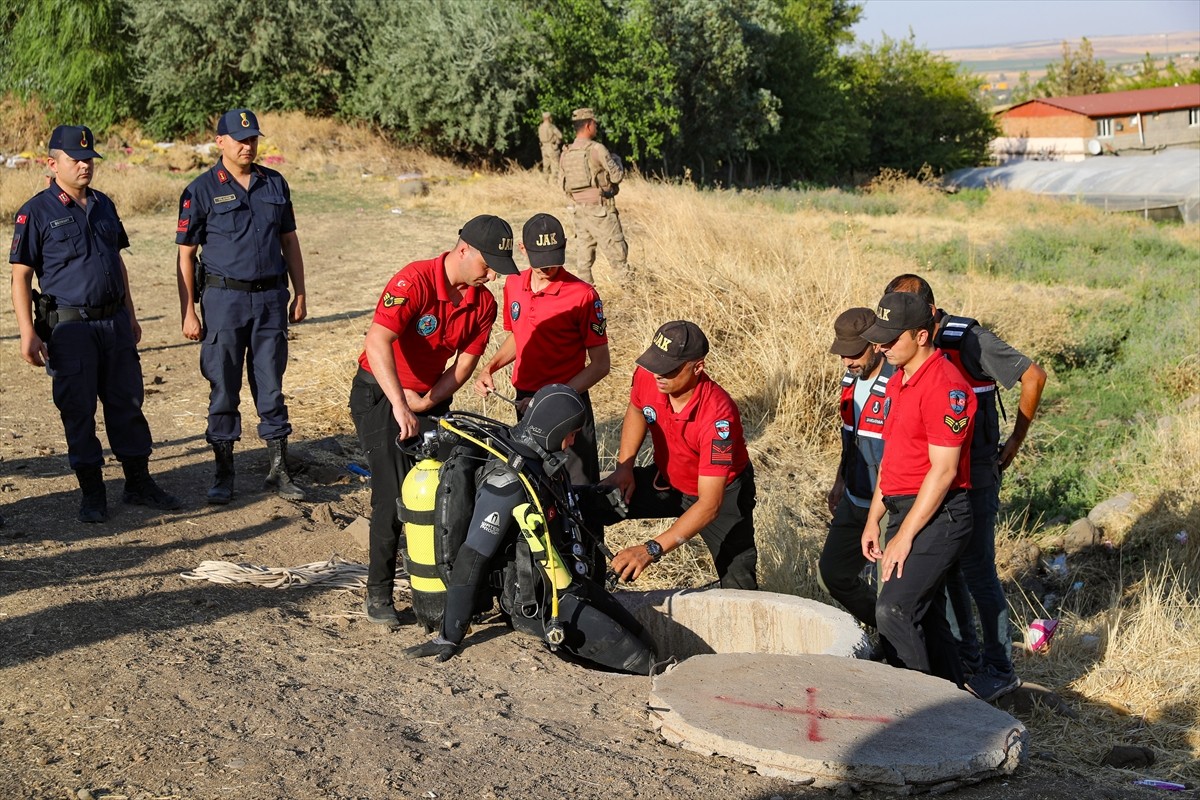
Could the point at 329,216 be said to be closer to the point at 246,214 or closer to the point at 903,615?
the point at 246,214

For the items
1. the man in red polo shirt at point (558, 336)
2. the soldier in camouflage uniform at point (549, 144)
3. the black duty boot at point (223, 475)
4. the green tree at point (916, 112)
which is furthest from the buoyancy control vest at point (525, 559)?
the green tree at point (916, 112)

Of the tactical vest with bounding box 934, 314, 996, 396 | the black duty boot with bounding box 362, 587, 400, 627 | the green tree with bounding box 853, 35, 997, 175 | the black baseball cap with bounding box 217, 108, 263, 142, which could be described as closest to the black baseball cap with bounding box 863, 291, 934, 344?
the tactical vest with bounding box 934, 314, 996, 396

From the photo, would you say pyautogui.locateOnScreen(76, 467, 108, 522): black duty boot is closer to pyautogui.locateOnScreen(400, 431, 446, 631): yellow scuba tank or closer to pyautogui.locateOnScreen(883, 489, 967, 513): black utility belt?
pyautogui.locateOnScreen(400, 431, 446, 631): yellow scuba tank

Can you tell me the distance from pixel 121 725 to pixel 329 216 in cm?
1514

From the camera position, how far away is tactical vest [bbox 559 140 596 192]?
1219 cm

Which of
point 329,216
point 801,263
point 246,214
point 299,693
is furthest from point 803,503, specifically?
point 329,216

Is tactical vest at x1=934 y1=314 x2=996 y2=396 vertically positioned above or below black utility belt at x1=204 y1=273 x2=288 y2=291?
below

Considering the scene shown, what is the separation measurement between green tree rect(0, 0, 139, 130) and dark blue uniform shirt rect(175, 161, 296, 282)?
72.9 feet

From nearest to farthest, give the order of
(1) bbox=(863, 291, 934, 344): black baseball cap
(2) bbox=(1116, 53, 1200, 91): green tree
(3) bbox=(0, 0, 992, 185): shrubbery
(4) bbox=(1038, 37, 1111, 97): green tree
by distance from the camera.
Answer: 1. (1) bbox=(863, 291, 934, 344): black baseball cap
2. (3) bbox=(0, 0, 992, 185): shrubbery
3. (2) bbox=(1116, 53, 1200, 91): green tree
4. (4) bbox=(1038, 37, 1111, 97): green tree

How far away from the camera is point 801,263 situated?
11.7 meters

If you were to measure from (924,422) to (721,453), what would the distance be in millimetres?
859

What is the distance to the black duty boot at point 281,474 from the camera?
691cm

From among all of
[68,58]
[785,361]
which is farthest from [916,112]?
[785,361]

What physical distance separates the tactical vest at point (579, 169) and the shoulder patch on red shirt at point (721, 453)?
7.56m
